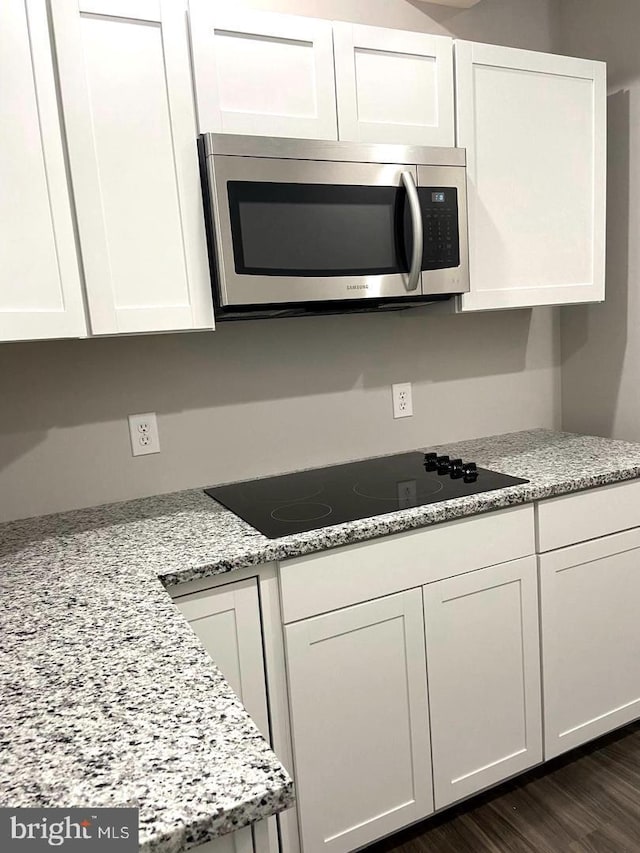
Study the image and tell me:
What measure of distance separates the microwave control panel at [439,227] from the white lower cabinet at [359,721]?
0.92 m

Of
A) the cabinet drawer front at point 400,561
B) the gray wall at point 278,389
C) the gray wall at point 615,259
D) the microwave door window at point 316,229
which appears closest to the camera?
the cabinet drawer front at point 400,561

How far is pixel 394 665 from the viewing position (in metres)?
1.61

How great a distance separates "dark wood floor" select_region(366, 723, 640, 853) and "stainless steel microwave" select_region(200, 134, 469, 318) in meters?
1.48

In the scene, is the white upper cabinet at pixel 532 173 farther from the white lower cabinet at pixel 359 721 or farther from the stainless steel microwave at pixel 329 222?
the white lower cabinet at pixel 359 721

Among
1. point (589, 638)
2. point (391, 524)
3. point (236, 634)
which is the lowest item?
point (589, 638)

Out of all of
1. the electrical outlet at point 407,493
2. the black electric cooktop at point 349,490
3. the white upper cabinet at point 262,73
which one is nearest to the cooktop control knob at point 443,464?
the black electric cooktop at point 349,490

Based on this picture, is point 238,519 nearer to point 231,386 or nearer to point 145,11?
point 231,386

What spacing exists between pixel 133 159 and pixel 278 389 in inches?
33.0

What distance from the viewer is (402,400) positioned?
7.48 feet

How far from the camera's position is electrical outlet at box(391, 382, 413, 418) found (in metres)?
2.27

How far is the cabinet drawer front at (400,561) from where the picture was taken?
1.48 metres

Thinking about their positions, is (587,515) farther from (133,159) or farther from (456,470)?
(133,159)

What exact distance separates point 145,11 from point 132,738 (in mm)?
1503

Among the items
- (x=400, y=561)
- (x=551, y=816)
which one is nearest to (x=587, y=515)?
(x=400, y=561)
